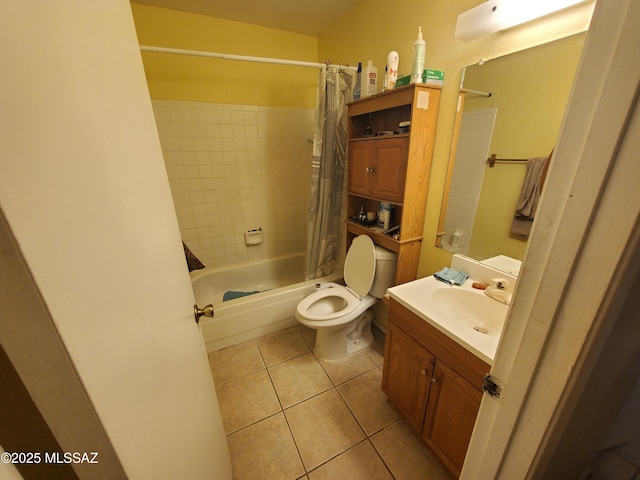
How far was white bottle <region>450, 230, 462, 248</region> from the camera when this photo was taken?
4.41 feet

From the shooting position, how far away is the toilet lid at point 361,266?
1.63m

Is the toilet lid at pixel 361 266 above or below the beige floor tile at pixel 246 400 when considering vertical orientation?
above

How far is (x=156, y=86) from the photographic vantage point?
1.94 meters

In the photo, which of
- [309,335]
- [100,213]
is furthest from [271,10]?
[309,335]

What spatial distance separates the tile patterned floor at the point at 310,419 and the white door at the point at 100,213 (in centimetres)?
81

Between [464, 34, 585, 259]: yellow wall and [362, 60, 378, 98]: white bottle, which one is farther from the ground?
[362, 60, 378, 98]: white bottle

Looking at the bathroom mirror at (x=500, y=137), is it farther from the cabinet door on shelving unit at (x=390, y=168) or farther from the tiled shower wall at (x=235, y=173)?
the tiled shower wall at (x=235, y=173)

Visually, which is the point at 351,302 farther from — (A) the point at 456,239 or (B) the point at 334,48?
(B) the point at 334,48

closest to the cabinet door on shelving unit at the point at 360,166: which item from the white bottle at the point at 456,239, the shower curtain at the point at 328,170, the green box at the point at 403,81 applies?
the shower curtain at the point at 328,170

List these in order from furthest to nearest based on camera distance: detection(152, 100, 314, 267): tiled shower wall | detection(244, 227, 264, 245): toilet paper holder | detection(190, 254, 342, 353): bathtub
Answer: detection(244, 227, 264, 245): toilet paper holder < detection(152, 100, 314, 267): tiled shower wall < detection(190, 254, 342, 353): bathtub

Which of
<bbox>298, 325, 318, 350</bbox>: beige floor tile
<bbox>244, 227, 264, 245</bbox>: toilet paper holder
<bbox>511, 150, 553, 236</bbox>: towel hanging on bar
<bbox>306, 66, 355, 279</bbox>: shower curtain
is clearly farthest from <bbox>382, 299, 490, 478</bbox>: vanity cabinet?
<bbox>244, 227, 264, 245</bbox>: toilet paper holder

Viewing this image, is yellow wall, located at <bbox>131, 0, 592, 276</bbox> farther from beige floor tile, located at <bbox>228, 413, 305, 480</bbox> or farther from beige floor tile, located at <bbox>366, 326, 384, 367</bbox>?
beige floor tile, located at <bbox>228, 413, 305, 480</bbox>

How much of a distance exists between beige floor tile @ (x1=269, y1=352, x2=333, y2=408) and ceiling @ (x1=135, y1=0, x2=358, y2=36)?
254cm

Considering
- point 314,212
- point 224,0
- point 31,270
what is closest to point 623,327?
point 31,270
